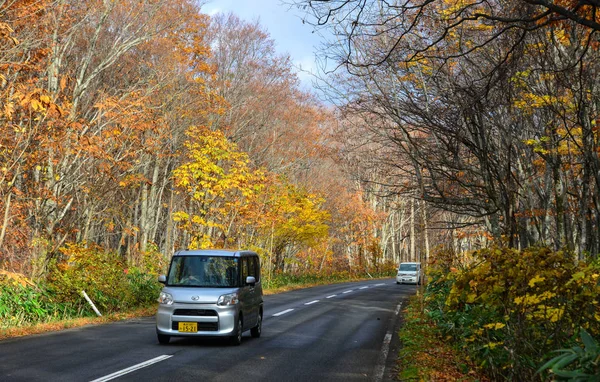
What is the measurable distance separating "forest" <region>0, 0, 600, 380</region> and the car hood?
308 cm

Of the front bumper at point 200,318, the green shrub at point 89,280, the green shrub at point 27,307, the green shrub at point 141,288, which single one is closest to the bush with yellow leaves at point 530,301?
the front bumper at point 200,318

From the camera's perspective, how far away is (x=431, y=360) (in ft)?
33.2

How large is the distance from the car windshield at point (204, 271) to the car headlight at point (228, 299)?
52 centimetres

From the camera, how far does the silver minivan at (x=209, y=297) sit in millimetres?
12391

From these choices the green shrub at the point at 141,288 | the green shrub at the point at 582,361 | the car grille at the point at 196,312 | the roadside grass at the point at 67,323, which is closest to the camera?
the green shrub at the point at 582,361

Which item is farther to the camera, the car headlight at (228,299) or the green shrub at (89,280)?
the green shrub at (89,280)

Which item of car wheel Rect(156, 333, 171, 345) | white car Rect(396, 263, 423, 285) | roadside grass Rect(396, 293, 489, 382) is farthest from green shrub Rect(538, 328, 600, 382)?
white car Rect(396, 263, 423, 285)

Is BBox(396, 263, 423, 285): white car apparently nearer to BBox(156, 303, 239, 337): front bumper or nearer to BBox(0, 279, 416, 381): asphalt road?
BBox(0, 279, 416, 381): asphalt road

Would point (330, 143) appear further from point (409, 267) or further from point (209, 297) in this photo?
point (209, 297)

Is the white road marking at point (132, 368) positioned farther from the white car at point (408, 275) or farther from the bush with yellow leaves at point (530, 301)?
the white car at point (408, 275)

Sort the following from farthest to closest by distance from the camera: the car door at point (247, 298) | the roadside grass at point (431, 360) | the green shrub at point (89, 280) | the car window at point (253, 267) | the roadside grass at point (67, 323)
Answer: the green shrub at point (89, 280) → the car window at point (253, 267) → the roadside grass at point (67, 323) → the car door at point (247, 298) → the roadside grass at point (431, 360)

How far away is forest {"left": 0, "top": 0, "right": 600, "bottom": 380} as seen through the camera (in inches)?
321

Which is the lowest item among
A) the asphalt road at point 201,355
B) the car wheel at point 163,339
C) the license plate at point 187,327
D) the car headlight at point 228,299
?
the asphalt road at point 201,355

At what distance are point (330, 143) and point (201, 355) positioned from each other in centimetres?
3526
